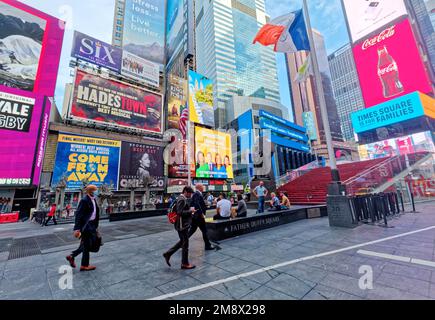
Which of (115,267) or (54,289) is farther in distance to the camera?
(115,267)

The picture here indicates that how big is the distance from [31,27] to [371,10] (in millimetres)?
52457

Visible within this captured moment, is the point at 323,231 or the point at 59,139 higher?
the point at 59,139

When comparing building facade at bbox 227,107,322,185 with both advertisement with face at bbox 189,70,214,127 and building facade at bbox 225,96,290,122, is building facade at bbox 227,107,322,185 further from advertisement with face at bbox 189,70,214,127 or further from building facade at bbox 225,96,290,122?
advertisement with face at bbox 189,70,214,127

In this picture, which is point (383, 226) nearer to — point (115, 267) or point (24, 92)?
point (115, 267)

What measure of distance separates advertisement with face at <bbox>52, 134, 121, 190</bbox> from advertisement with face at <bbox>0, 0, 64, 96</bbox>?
7932 millimetres

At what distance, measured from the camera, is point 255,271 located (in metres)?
3.55

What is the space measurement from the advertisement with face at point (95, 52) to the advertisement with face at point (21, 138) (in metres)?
9.09

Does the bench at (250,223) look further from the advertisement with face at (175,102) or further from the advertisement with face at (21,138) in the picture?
the advertisement with face at (175,102)

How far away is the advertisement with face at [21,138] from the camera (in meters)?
19.7

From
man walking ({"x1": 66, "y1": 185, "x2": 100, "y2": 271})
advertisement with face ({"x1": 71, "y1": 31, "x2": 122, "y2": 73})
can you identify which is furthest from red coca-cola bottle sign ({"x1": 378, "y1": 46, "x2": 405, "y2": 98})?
advertisement with face ({"x1": 71, "y1": 31, "x2": 122, "y2": 73})

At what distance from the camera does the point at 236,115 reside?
68.9 metres

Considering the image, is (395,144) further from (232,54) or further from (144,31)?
(232,54)

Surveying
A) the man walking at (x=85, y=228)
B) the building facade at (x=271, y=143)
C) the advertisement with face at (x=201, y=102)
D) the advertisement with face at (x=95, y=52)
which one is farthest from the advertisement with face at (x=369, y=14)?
the man walking at (x=85, y=228)
